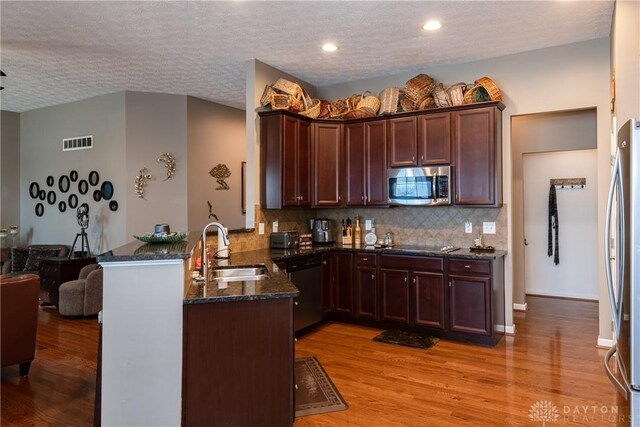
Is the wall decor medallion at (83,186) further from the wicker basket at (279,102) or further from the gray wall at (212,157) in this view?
the wicker basket at (279,102)

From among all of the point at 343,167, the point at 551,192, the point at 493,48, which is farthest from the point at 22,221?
the point at 551,192

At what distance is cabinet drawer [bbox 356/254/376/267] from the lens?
4.66 metres

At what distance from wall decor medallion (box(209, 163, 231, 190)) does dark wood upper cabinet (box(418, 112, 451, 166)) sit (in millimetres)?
3344

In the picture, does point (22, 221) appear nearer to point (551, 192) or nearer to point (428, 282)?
point (428, 282)

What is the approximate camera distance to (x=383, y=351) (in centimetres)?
395

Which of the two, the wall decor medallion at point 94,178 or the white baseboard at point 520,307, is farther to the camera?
the wall decor medallion at point 94,178

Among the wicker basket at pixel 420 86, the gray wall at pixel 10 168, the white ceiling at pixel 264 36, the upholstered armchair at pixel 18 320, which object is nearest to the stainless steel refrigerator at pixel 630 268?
the white ceiling at pixel 264 36

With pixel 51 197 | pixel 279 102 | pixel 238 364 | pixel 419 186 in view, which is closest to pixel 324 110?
pixel 279 102

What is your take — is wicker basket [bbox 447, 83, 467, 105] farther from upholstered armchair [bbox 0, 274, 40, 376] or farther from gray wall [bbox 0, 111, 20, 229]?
gray wall [bbox 0, 111, 20, 229]

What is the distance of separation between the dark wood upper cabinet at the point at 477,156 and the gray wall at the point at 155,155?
385 cm

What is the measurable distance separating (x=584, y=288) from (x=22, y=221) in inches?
359

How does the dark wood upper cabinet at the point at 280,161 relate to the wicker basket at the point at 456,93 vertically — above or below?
below

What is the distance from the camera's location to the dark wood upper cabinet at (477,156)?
426 cm

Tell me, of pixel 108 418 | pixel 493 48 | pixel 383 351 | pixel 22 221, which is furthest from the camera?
pixel 22 221
